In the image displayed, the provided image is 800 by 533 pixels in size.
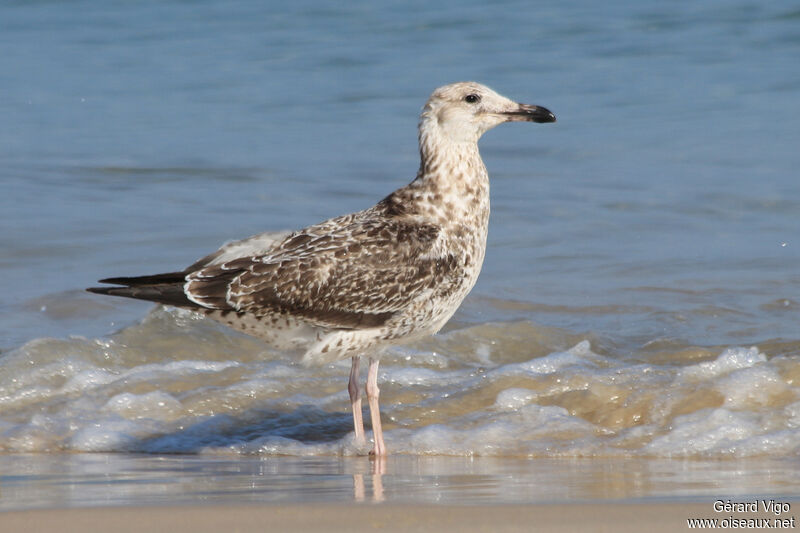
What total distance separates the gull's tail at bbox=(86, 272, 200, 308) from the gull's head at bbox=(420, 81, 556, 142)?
153cm

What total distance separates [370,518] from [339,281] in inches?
82.5

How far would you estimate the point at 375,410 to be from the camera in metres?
6.43

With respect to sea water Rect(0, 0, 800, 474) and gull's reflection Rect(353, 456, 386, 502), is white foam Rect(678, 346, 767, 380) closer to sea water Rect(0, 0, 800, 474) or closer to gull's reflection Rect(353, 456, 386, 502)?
sea water Rect(0, 0, 800, 474)

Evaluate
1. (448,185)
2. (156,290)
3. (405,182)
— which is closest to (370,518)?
(156,290)

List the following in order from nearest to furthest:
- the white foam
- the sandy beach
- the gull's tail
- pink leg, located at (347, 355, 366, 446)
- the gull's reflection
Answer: the sandy beach → the gull's reflection → the gull's tail → pink leg, located at (347, 355, 366, 446) → the white foam

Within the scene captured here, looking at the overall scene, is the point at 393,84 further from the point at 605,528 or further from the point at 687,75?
the point at 605,528

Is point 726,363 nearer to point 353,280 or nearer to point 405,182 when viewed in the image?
point 353,280

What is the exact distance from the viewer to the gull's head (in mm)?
6664

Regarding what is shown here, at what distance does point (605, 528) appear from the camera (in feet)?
13.3

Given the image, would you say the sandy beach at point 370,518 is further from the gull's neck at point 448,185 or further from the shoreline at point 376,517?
the gull's neck at point 448,185

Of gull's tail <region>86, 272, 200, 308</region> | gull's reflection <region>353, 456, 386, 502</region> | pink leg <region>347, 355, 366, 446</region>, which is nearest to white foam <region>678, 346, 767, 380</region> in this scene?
pink leg <region>347, 355, 366, 446</region>

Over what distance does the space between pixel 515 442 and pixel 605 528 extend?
209 cm

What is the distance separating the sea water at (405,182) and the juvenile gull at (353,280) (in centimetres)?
55

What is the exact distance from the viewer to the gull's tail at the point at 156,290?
6156mm
